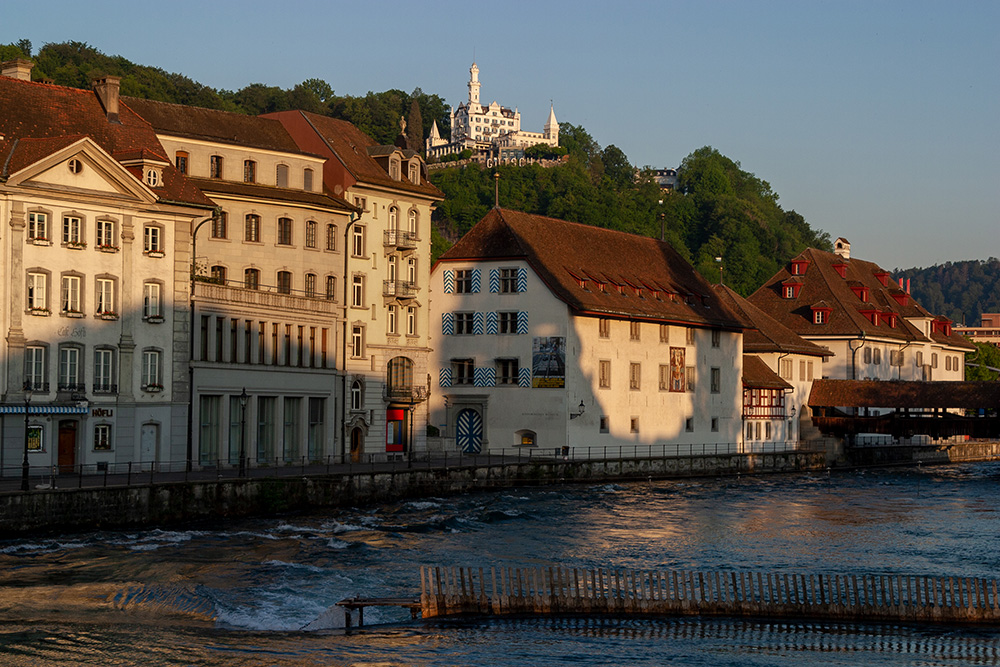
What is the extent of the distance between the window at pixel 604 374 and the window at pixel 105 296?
28736 millimetres

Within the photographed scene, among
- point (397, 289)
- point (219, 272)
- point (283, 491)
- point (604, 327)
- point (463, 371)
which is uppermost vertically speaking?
point (397, 289)

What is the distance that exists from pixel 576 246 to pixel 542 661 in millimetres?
52271

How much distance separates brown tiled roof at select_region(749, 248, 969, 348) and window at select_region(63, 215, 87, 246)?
63176 millimetres

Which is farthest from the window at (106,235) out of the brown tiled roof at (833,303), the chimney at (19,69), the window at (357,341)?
the brown tiled roof at (833,303)

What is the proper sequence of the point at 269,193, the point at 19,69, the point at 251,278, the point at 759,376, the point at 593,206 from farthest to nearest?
the point at 593,206 → the point at 759,376 → the point at 269,193 → the point at 251,278 → the point at 19,69

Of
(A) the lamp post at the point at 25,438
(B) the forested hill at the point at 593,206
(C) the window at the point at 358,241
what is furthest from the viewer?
(B) the forested hill at the point at 593,206

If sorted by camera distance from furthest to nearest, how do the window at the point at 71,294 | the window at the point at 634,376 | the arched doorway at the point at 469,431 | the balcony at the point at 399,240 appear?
the window at the point at 634,376
the arched doorway at the point at 469,431
the balcony at the point at 399,240
the window at the point at 71,294

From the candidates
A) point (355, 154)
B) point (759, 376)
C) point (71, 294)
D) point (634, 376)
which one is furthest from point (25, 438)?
point (759, 376)

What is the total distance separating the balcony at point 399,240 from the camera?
7250 cm

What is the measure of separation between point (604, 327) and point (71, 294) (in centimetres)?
3117

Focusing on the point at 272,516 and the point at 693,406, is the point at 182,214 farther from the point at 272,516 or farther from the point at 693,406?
the point at 693,406

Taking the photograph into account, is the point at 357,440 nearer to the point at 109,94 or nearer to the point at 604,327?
the point at 604,327

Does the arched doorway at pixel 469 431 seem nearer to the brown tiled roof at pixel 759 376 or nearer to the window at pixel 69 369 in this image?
the brown tiled roof at pixel 759 376

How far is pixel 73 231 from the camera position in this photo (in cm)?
5300
